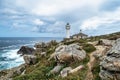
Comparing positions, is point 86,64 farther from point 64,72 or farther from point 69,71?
point 64,72

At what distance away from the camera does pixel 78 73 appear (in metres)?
19.5

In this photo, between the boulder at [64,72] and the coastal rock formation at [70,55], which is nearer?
the boulder at [64,72]

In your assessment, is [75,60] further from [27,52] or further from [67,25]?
[27,52]

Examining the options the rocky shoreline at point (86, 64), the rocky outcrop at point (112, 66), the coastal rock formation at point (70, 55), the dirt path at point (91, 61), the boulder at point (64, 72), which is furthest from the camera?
the coastal rock formation at point (70, 55)

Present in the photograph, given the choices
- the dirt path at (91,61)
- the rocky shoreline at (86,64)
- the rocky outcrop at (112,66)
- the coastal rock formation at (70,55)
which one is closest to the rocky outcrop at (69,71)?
the rocky shoreline at (86,64)

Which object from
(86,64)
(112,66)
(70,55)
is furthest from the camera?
(70,55)

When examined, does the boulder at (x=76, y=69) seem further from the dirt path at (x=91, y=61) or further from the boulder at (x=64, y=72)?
the dirt path at (x=91, y=61)

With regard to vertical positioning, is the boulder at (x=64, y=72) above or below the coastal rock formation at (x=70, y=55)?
below

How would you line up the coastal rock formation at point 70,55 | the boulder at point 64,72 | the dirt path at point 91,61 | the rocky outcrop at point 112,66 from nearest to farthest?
the rocky outcrop at point 112,66
the dirt path at point 91,61
the boulder at point 64,72
the coastal rock formation at point 70,55

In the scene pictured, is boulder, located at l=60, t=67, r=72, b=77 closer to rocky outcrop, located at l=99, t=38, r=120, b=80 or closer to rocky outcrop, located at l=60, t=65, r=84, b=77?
rocky outcrop, located at l=60, t=65, r=84, b=77

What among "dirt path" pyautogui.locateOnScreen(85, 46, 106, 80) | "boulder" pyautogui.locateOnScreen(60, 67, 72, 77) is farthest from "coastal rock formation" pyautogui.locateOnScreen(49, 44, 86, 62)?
"boulder" pyautogui.locateOnScreen(60, 67, 72, 77)

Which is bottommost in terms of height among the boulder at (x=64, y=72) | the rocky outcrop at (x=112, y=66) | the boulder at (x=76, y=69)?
the boulder at (x=64, y=72)

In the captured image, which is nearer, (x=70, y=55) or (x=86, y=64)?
(x=86, y=64)

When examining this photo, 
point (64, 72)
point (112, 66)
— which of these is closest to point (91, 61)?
point (64, 72)
